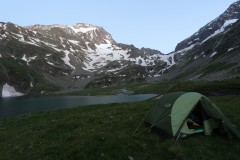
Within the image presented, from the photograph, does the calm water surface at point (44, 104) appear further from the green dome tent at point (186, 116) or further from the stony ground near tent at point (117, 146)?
the green dome tent at point (186, 116)

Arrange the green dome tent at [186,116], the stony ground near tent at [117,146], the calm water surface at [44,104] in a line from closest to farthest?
the stony ground near tent at [117,146]
the green dome tent at [186,116]
the calm water surface at [44,104]

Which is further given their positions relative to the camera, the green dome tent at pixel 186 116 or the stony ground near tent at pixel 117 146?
the green dome tent at pixel 186 116

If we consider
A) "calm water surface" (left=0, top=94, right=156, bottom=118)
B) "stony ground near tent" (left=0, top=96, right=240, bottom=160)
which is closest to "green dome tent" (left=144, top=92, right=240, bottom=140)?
"stony ground near tent" (left=0, top=96, right=240, bottom=160)

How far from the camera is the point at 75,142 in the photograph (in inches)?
637

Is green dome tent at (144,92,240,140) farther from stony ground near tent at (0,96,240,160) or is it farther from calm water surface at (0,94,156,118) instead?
calm water surface at (0,94,156,118)

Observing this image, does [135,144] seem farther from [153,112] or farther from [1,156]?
[1,156]

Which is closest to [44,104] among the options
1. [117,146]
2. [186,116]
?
[186,116]

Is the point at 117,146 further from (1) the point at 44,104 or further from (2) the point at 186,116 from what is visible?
(1) the point at 44,104

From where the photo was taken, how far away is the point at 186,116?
18.1m

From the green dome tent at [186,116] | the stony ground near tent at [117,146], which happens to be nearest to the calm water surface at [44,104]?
the stony ground near tent at [117,146]

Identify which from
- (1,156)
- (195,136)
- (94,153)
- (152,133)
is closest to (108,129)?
(152,133)

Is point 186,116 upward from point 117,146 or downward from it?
upward

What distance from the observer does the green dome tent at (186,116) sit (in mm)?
17516

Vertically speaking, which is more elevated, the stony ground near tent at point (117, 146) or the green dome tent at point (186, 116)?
the green dome tent at point (186, 116)
